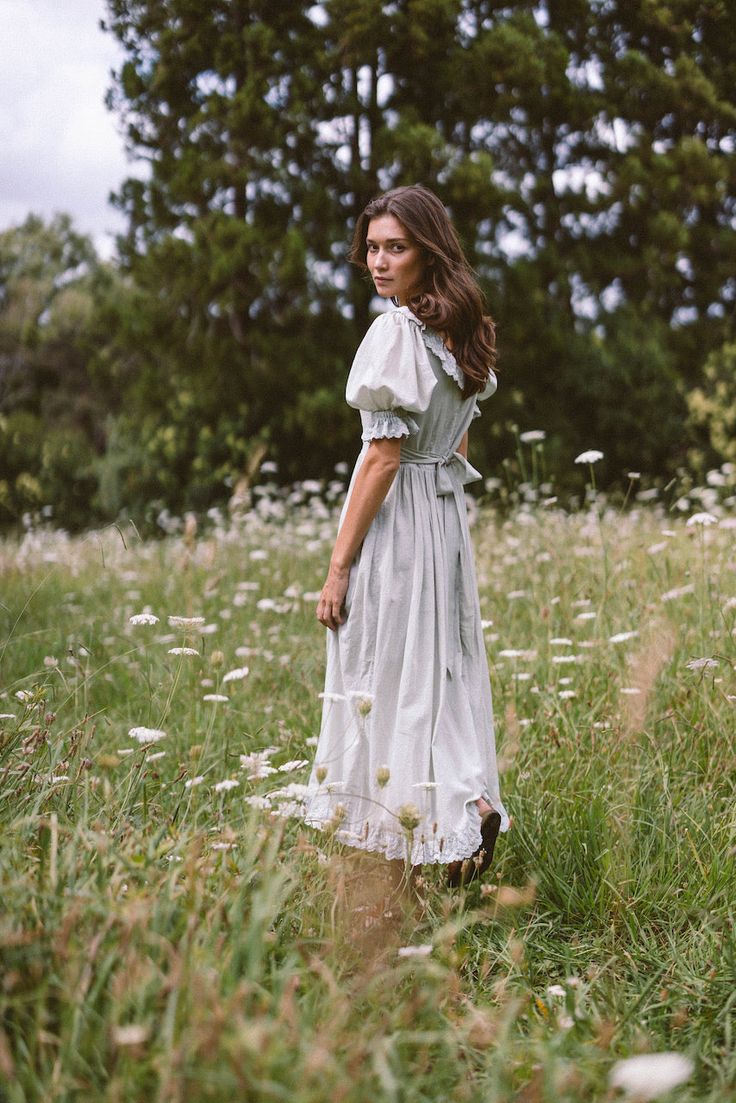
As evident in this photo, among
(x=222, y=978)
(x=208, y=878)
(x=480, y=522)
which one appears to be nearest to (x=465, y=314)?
(x=208, y=878)

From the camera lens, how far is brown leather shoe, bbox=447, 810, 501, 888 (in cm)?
250

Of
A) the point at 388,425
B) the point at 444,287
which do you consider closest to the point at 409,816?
the point at 388,425

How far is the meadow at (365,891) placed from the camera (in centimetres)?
141

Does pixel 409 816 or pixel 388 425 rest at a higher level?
pixel 388 425

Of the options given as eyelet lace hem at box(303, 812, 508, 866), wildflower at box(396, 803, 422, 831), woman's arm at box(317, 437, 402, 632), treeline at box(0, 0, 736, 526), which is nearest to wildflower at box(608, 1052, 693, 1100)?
wildflower at box(396, 803, 422, 831)

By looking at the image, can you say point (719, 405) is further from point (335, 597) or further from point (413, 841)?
point (413, 841)

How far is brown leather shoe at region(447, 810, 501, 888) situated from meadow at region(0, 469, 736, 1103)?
0.18 ft

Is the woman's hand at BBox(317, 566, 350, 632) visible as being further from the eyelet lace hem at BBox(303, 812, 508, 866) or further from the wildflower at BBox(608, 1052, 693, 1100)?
the wildflower at BBox(608, 1052, 693, 1100)

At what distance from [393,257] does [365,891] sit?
5.69 ft

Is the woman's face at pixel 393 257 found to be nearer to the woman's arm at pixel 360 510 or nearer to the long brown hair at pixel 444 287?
the long brown hair at pixel 444 287

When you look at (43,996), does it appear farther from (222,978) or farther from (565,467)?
(565,467)

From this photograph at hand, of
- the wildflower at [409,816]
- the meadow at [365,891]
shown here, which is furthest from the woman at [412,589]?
the wildflower at [409,816]

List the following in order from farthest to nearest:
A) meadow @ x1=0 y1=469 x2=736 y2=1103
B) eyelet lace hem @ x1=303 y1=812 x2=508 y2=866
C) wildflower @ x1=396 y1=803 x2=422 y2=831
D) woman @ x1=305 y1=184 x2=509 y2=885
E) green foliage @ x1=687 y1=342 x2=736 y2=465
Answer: green foliage @ x1=687 y1=342 x2=736 y2=465
woman @ x1=305 y1=184 x2=509 y2=885
eyelet lace hem @ x1=303 y1=812 x2=508 y2=866
wildflower @ x1=396 y1=803 x2=422 y2=831
meadow @ x1=0 y1=469 x2=736 y2=1103

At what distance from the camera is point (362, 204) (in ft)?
38.5
